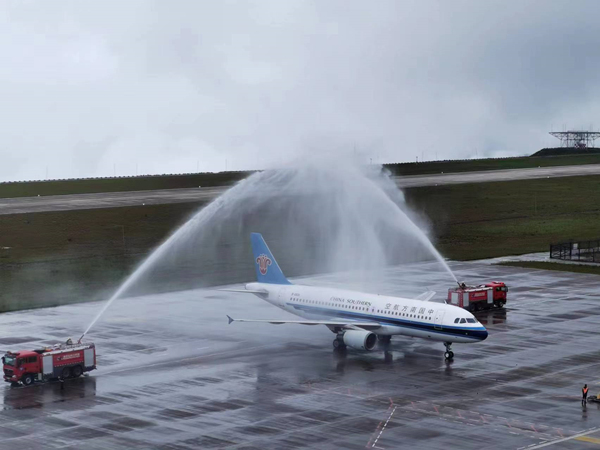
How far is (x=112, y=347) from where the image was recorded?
80125 mm

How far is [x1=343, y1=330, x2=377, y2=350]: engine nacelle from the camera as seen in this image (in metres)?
74.7

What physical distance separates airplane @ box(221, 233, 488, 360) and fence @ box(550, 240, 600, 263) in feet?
197

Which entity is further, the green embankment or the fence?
the green embankment

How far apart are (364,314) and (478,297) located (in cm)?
2220

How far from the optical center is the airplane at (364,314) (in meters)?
72.4

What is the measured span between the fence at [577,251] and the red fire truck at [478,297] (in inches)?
1487

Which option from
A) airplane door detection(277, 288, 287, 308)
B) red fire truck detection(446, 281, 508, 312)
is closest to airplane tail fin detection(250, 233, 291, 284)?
airplane door detection(277, 288, 287, 308)

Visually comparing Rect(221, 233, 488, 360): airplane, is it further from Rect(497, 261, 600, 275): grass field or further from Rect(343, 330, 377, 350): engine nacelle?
Rect(497, 261, 600, 275): grass field

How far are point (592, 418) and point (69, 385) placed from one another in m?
36.0

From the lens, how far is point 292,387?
6606 cm

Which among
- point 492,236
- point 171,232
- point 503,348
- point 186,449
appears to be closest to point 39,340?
point 186,449

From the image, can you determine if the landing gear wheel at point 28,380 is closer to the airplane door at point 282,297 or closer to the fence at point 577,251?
the airplane door at point 282,297

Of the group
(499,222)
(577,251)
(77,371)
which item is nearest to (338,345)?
(77,371)

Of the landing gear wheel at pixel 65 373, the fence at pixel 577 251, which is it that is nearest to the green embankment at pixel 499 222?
the fence at pixel 577 251
